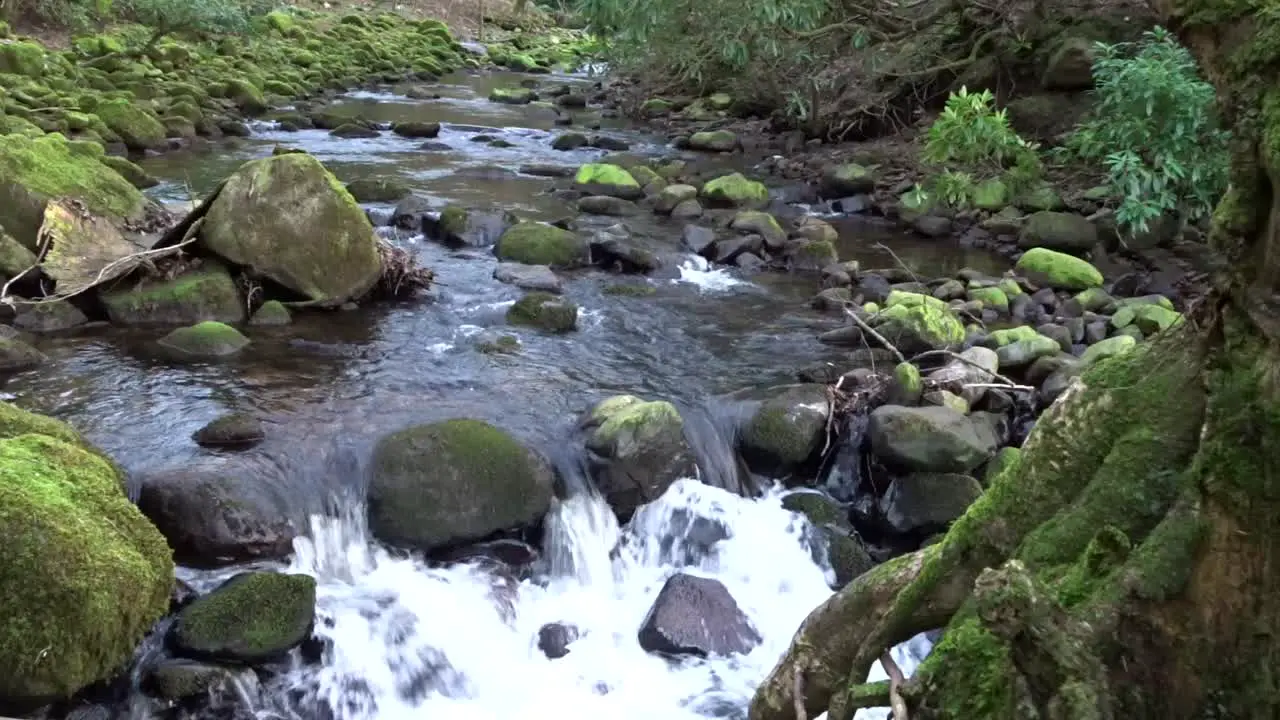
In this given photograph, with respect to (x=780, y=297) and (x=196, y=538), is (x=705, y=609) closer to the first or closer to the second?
(x=196, y=538)

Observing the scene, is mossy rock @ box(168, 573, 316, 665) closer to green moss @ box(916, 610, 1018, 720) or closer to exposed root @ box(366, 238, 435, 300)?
green moss @ box(916, 610, 1018, 720)

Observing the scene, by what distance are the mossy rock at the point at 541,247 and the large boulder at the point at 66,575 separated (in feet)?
20.8

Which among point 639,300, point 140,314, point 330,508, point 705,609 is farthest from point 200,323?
point 705,609

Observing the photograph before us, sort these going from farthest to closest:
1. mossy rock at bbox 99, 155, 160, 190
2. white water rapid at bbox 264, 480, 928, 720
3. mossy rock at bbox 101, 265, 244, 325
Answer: mossy rock at bbox 99, 155, 160, 190, mossy rock at bbox 101, 265, 244, 325, white water rapid at bbox 264, 480, 928, 720

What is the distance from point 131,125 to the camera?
14.9m

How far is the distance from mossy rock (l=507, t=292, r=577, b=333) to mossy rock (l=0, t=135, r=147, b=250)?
140 inches

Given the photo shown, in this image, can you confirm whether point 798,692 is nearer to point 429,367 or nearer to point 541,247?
point 429,367

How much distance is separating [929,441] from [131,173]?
9685mm

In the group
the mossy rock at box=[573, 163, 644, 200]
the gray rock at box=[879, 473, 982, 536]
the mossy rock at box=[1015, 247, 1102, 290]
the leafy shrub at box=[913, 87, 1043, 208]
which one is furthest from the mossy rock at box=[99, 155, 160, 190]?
the mossy rock at box=[1015, 247, 1102, 290]

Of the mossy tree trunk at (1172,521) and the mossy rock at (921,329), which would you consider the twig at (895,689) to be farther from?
the mossy rock at (921,329)

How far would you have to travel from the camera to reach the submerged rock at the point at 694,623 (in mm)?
5973

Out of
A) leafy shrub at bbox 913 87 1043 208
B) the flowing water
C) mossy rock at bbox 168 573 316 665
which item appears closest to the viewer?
mossy rock at bbox 168 573 316 665

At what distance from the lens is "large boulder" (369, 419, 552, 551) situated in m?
6.40

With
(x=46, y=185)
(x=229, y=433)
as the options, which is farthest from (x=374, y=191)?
(x=229, y=433)
